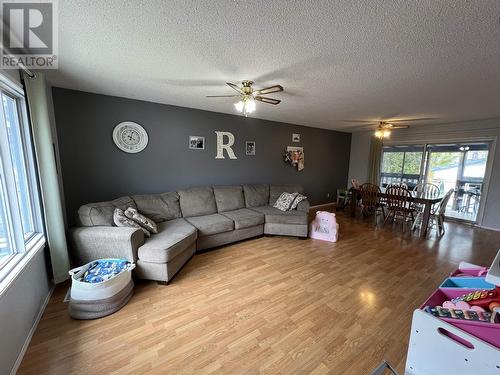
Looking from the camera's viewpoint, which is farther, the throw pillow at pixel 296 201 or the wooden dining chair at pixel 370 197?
the wooden dining chair at pixel 370 197

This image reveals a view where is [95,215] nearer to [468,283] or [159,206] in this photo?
[159,206]

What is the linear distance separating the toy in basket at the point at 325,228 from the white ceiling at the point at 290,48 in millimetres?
1973

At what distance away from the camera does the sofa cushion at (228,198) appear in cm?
376

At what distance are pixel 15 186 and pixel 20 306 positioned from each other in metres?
0.96

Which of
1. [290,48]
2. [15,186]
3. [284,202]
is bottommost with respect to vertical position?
[284,202]

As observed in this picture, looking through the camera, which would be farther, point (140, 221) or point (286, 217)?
point (286, 217)

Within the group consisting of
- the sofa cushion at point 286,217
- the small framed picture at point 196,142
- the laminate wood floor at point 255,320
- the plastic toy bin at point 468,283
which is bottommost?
the laminate wood floor at point 255,320

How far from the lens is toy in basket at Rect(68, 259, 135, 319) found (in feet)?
5.88

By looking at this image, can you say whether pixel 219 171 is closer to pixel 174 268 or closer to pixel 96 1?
pixel 174 268

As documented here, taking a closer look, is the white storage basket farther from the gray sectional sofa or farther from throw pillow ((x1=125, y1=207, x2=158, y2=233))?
throw pillow ((x1=125, y1=207, x2=158, y2=233))

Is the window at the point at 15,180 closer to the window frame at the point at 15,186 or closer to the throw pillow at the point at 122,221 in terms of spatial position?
the window frame at the point at 15,186

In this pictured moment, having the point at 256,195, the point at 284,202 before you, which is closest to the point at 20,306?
the point at 256,195

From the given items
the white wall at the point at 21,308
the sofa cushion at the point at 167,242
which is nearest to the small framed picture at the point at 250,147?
the sofa cushion at the point at 167,242

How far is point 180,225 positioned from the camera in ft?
9.58
